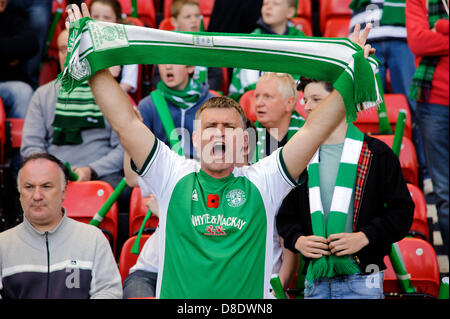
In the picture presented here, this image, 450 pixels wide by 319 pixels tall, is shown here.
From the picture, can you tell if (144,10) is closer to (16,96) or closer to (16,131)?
(16,96)

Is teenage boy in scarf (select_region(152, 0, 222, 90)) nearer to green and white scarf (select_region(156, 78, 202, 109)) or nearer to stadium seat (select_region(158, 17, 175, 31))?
stadium seat (select_region(158, 17, 175, 31))

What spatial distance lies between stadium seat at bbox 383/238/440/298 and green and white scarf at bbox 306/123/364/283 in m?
0.74

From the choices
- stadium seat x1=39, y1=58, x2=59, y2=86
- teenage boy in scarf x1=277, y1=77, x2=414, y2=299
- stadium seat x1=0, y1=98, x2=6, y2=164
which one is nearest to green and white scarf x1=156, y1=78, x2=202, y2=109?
stadium seat x1=0, y1=98, x2=6, y2=164

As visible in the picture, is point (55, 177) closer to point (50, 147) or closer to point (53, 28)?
point (50, 147)

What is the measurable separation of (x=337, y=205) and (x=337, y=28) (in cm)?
374

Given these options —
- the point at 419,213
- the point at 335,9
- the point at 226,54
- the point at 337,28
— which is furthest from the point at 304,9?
the point at 226,54

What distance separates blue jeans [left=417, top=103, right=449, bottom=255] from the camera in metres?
4.64

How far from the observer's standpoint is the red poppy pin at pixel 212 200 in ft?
9.80

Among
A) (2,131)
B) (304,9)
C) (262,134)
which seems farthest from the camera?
(304,9)

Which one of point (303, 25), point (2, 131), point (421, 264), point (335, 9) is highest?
point (335, 9)

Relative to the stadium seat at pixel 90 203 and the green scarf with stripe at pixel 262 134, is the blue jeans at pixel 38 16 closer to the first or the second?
the stadium seat at pixel 90 203

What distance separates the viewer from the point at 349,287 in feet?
11.8

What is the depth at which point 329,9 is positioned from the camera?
23.7 ft
